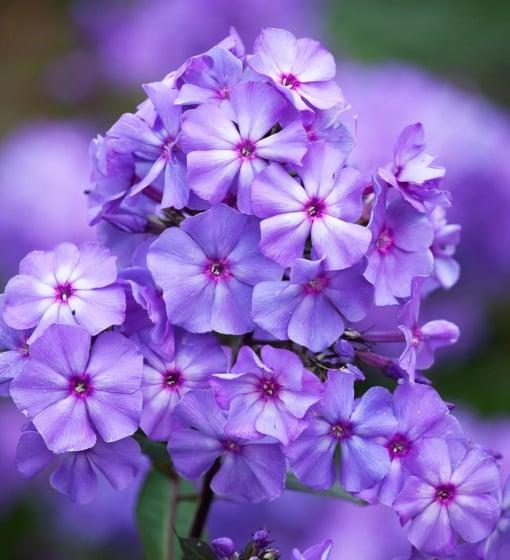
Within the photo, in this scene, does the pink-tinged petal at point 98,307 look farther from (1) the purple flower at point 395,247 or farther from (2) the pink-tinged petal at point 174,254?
(1) the purple flower at point 395,247

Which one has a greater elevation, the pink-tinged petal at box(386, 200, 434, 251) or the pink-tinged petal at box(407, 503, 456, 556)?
the pink-tinged petal at box(386, 200, 434, 251)

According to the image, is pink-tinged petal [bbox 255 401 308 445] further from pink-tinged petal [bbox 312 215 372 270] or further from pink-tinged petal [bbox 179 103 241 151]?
pink-tinged petal [bbox 179 103 241 151]

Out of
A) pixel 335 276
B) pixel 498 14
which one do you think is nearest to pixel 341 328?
pixel 335 276

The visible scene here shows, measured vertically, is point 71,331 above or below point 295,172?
below

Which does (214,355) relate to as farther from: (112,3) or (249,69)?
(112,3)

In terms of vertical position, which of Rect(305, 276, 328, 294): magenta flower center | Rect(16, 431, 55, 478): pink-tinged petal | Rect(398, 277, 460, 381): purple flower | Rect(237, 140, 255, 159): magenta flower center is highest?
Rect(237, 140, 255, 159): magenta flower center

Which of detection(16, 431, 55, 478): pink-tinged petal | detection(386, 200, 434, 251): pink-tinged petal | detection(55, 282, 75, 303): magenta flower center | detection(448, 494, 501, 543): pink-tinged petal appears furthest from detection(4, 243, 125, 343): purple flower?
detection(448, 494, 501, 543): pink-tinged petal

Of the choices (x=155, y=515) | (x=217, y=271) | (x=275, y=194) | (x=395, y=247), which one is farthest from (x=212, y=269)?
(x=155, y=515)
